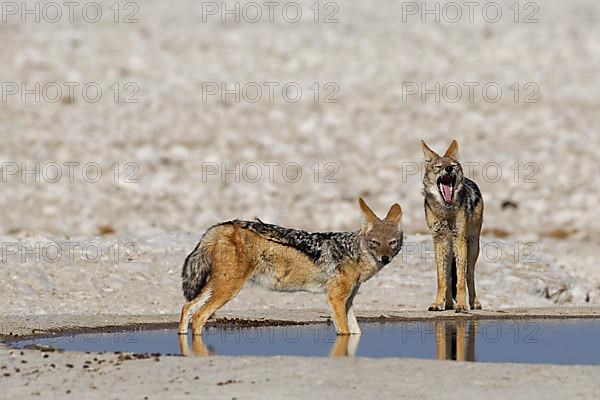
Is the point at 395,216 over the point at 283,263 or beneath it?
over

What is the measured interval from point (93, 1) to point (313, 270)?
90.9 feet

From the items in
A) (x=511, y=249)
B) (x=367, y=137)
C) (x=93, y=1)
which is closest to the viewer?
(x=511, y=249)

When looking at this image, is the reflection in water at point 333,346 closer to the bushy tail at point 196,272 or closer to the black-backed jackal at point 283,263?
the black-backed jackal at point 283,263

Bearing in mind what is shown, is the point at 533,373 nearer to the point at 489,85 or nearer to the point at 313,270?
the point at 313,270

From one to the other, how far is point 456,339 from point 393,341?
59 centimetres

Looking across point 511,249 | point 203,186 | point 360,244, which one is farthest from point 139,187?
point 360,244

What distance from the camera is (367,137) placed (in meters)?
32.7

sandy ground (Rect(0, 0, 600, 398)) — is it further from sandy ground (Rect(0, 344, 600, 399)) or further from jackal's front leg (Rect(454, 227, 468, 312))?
sandy ground (Rect(0, 344, 600, 399))

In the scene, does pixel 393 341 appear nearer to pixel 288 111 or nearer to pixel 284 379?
pixel 284 379

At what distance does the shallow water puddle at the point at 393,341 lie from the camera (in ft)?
37.1

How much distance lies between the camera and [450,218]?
15516mm

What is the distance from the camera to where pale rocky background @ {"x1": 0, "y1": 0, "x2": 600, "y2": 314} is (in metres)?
19.6

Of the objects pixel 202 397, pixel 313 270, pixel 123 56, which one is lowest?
pixel 202 397

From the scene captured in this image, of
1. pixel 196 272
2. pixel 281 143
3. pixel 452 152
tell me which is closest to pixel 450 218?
pixel 452 152
